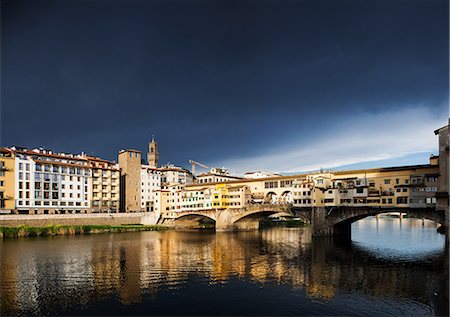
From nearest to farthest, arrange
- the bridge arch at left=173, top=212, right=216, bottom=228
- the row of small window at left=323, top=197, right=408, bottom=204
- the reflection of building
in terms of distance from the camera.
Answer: the reflection of building → the row of small window at left=323, top=197, right=408, bottom=204 → the bridge arch at left=173, top=212, right=216, bottom=228

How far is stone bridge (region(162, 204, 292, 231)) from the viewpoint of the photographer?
250 ft

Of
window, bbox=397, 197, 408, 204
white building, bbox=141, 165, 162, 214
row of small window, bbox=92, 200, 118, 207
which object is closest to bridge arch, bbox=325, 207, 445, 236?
window, bbox=397, 197, 408, 204

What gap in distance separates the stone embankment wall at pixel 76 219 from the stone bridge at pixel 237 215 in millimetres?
9191

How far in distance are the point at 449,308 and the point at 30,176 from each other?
87608mm

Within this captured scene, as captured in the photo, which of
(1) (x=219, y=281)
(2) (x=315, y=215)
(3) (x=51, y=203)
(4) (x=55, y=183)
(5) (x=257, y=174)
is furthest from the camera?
(5) (x=257, y=174)

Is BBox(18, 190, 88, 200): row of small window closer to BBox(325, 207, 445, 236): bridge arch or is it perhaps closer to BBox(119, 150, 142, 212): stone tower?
BBox(119, 150, 142, 212): stone tower

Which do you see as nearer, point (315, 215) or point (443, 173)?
point (443, 173)

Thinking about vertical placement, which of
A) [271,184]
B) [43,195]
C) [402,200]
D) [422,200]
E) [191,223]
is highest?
[271,184]

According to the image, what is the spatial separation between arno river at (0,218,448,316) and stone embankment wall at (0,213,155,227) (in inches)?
1069

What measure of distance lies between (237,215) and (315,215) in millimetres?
21583

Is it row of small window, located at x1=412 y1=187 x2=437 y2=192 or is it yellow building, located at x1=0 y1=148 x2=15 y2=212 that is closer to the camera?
row of small window, located at x1=412 y1=187 x2=437 y2=192

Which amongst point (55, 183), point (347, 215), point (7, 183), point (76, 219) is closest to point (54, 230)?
point (76, 219)

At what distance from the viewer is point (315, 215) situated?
6750 centimetres

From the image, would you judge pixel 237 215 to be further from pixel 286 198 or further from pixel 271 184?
pixel 286 198
